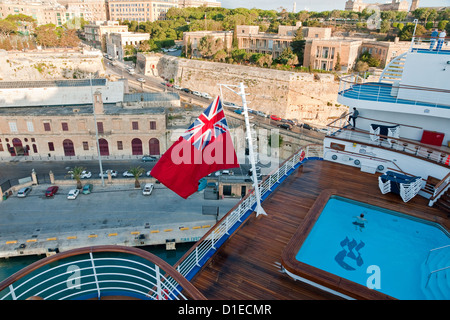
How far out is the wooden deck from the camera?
24.1 ft

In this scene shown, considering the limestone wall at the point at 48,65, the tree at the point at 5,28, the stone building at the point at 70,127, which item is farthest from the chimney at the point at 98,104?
the tree at the point at 5,28

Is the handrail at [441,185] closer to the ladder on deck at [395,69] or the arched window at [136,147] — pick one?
the ladder on deck at [395,69]

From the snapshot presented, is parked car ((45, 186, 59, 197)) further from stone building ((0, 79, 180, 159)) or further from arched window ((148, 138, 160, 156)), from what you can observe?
arched window ((148, 138, 160, 156))

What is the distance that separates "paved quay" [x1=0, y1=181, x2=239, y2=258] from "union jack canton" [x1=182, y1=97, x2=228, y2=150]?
14.4 m

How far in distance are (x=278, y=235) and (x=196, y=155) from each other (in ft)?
11.6

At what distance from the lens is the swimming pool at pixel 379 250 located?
25.0 feet

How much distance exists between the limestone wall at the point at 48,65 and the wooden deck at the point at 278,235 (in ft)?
193

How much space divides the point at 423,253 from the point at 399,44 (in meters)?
56.1

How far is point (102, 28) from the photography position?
9281 centimetres

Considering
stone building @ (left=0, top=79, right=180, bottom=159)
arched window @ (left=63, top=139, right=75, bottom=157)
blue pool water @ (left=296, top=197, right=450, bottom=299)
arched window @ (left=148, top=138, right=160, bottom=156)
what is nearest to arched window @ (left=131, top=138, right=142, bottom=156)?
stone building @ (left=0, top=79, right=180, bottom=159)

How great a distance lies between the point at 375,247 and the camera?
908 centimetres

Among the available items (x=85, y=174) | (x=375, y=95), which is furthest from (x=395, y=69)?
(x=85, y=174)
